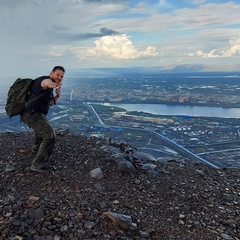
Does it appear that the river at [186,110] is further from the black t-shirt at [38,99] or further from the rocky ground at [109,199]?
the black t-shirt at [38,99]

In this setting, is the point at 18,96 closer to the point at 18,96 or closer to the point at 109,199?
the point at 18,96

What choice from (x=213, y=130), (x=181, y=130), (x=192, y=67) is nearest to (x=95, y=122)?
(x=181, y=130)

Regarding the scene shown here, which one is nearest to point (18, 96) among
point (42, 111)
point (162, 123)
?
point (42, 111)

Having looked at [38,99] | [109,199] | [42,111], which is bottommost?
[109,199]

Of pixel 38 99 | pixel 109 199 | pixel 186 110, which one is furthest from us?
pixel 186 110

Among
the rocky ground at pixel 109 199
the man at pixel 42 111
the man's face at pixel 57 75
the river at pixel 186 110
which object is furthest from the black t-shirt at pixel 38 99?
the river at pixel 186 110

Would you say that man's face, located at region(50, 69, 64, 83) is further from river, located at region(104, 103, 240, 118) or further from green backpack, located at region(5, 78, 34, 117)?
river, located at region(104, 103, 240, 118)

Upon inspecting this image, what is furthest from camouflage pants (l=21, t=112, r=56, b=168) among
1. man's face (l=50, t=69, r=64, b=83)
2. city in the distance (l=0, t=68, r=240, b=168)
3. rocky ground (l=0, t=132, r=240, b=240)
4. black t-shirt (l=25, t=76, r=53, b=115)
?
city in the distance (l=0, t=68, r=240, b=168)
